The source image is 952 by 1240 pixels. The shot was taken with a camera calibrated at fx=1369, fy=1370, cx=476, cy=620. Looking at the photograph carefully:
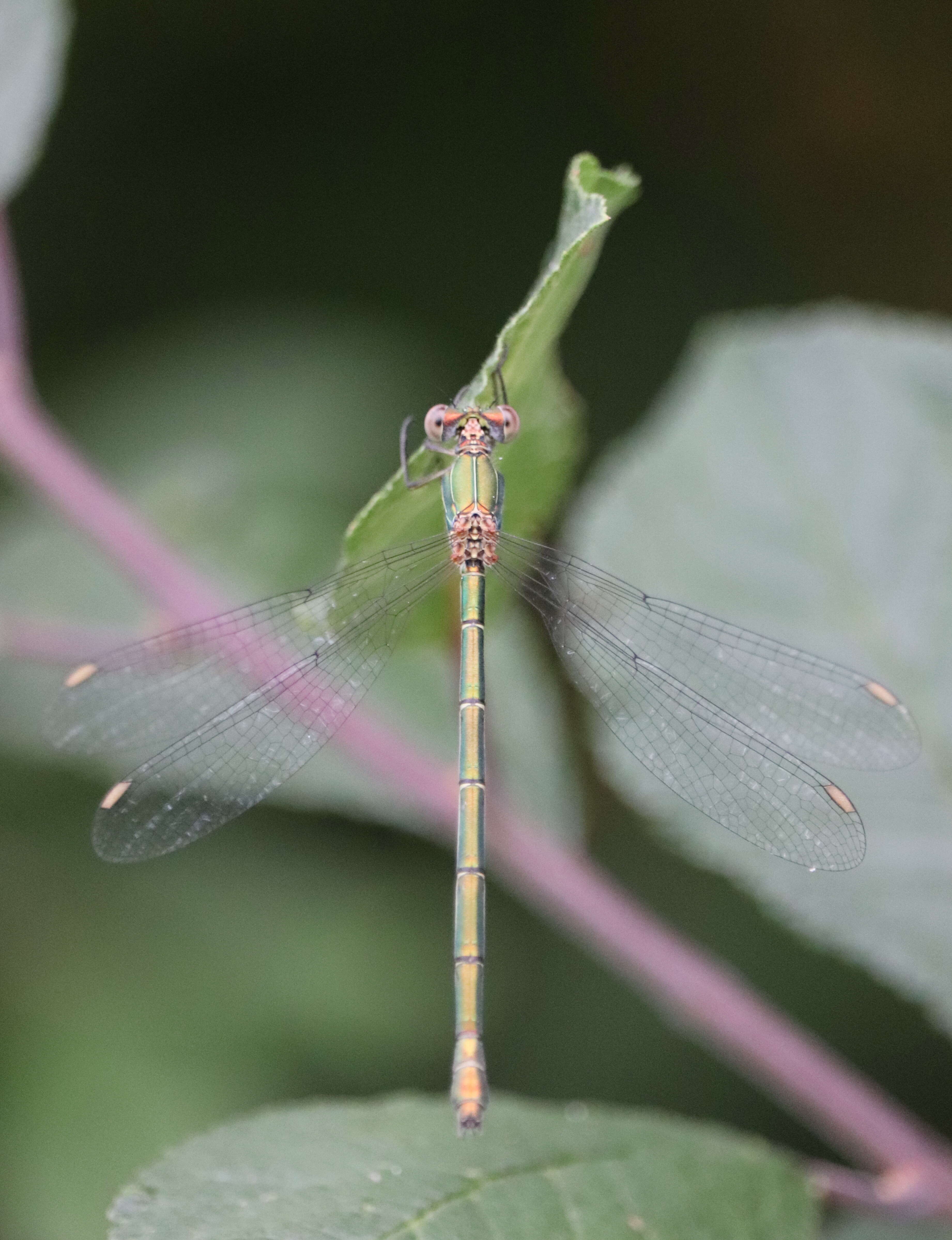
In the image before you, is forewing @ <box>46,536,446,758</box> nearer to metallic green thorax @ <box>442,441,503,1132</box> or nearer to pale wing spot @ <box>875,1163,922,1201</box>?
metallic green thorax @ <box>442,441,503,1132</box>

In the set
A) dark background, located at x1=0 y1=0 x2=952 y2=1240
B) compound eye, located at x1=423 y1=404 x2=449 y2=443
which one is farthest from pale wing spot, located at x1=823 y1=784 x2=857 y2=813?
dark background, located at x1=0 y1=0 x2=952 y2=1240

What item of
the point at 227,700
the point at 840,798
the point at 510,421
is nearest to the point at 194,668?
the point at 227,700

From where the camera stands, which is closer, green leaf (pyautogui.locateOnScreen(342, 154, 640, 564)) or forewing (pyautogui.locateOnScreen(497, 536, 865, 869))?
green leaf (pyautogui.locateOnScreen(342, 154, 640, 564))

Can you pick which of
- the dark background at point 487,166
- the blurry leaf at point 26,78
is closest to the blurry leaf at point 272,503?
the dark background at point 487,166

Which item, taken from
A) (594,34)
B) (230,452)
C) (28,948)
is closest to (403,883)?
(28,948)

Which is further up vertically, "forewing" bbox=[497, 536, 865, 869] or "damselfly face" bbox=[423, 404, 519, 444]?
"damselfly face" bbox=[423, 404, 519, 444]

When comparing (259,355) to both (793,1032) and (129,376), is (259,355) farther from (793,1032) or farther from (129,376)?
(793,1032)

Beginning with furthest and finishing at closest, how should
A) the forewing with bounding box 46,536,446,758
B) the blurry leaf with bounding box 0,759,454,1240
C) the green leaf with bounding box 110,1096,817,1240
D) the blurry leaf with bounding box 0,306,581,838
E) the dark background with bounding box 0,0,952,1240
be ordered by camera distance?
the dark background with bounding box 0,0,952,1240
the blurry leaf with bounding box 0,759,454,1240
the blurry leaf with bounding box 0,306,581,838
the forewing with bounding box 46,536,446,758
the green leaf with bounding box 110,1096,817,1240

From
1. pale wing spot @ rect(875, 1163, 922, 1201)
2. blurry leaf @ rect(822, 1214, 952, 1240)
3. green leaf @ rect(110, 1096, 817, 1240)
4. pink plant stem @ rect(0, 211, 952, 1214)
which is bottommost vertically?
blurry leaf @ rect(822, 1214, 952, 1240)
